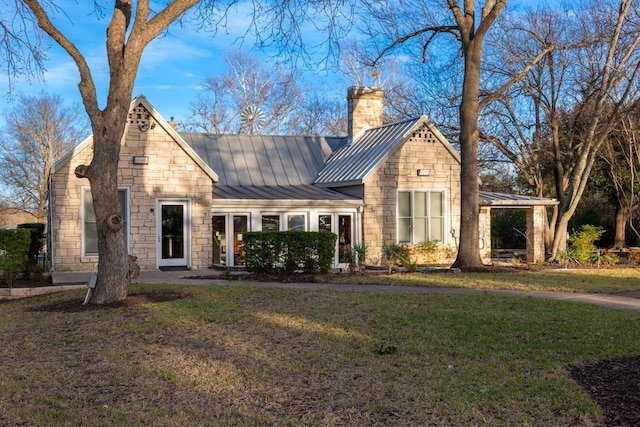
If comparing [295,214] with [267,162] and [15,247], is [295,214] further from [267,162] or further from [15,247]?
[15,247]

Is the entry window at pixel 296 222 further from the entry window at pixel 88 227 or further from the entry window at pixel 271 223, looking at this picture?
the entry window at pixel 88 227

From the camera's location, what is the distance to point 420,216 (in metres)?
23.6

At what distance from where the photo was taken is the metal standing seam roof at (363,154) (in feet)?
75.2

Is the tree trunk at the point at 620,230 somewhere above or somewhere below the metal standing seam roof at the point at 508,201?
below

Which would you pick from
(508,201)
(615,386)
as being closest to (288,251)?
(508,201)

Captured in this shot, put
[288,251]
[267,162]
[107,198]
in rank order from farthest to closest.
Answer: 1. [267,162]
2. [288,251]
3. [107,198]

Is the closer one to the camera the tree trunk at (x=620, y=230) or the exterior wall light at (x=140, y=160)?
the exterior wall light at (x=140, y=160)

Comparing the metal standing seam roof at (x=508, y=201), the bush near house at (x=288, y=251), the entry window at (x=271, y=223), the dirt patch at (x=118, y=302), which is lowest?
the dirt patch at (x=118, y=302)

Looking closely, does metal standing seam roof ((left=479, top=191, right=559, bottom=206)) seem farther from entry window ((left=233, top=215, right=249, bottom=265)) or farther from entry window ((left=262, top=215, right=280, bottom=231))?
entry window ((left=233, top=215, right=249, bottom=265))

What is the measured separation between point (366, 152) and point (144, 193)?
26.2ft

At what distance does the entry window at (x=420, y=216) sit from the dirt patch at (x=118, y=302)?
1124 cm

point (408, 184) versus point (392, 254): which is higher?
point (408, 184)

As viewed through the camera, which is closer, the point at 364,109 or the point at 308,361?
the point at 308,361

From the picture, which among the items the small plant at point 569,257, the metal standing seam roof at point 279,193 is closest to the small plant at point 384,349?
the metal standing seam roof at point 279,193
